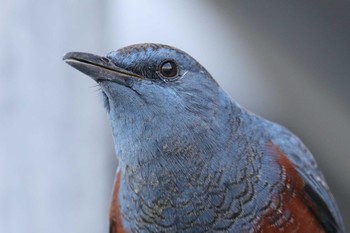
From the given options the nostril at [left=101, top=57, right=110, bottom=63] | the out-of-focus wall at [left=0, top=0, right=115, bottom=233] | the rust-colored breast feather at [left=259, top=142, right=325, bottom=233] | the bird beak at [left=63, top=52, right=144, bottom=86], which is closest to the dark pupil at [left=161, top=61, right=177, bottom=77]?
the bird beak at [left=63, top=52, right=144, bottom=86]

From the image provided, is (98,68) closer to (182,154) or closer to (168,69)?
(168,69)

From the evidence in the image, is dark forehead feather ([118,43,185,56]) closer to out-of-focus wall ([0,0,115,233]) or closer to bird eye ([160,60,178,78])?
bird eye ([160,60,178,78])

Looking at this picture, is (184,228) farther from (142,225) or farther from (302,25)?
(302,25)

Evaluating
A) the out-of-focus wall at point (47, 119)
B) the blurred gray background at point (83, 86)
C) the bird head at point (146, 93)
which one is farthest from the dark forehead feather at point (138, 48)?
the out-of-focus wall at point (47, 119)

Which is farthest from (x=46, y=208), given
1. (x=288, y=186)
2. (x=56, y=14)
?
(x=288, y=186)

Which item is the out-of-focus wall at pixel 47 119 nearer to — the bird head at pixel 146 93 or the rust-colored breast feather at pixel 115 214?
the rust-colored breast feather at pixel 115 214

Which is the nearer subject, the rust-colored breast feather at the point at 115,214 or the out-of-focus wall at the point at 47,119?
the rust-colored breast feather at the point at 115,214
